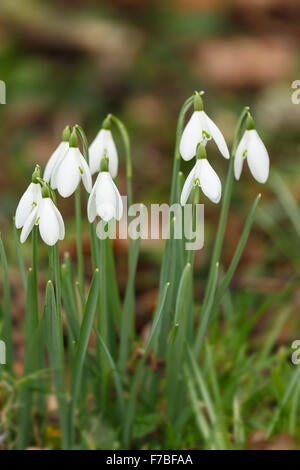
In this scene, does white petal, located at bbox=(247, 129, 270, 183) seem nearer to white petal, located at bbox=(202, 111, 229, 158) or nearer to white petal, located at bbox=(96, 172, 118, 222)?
white petal, located at bbox=(202, 111, 229, 158)

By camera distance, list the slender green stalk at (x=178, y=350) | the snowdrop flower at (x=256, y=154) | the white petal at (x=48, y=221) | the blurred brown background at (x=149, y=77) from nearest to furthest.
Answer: the white petal at (x=48, y=221) < the snowdrop flower at (x=256, y=154) < the slender green stalk at (x=178, y=350) < the blurred brown background at (x=149, y=77)

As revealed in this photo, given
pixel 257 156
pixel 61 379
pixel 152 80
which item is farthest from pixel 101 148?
pixel 152 80

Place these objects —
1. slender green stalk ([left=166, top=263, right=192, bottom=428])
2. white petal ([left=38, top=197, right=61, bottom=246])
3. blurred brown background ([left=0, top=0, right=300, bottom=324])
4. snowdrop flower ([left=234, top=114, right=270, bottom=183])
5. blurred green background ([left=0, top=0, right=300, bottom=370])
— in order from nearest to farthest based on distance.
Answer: white petal ([left=38, top=197, right=61, bottom=246]) < snowdrop flower ([left=234, top=114, right=270, bottom=183]) < slender green stalk ([left=166, top=263, right=192, bottom=428]) < blurred green background ([left=0, top=0, right=300, bottom=370]) < blurred brown background ([left=0, top=0, right=300, bottom=324])

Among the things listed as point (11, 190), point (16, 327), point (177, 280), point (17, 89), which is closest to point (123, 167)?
point (11, 190)

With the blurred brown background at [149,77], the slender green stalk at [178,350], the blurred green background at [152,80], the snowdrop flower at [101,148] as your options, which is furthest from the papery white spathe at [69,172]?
the blurred brown background at [149,77]

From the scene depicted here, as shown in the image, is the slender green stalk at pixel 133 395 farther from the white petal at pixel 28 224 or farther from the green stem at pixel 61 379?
the white petal at pixel 28 224

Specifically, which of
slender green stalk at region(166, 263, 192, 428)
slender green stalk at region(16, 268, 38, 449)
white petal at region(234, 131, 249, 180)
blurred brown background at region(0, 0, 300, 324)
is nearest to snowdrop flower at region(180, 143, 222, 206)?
white petal at region(234, 131, 249, 180)

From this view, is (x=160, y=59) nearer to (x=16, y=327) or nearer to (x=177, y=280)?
(x=16, y=327)
